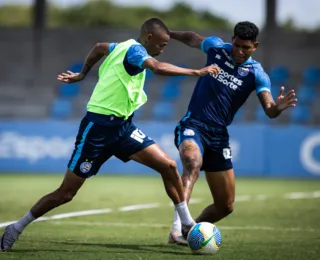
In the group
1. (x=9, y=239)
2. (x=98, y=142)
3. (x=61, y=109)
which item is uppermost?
(x=98, y=142)

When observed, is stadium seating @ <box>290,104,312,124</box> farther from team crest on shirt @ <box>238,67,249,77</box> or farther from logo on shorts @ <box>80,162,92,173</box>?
logo on shorts @ <box>80,162,92,173</box>

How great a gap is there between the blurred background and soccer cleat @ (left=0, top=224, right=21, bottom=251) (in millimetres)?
13334

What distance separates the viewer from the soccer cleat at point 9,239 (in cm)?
945

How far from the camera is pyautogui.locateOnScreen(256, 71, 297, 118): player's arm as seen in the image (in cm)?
948

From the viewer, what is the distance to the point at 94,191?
18.2m

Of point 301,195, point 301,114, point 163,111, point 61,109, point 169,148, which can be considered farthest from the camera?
point 61,109

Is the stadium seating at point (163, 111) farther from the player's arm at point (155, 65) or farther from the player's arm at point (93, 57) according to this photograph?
the player's arm at point (155, 65)

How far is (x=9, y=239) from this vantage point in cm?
945

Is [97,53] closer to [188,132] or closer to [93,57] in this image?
[93,57]

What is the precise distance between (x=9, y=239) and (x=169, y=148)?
532 inches

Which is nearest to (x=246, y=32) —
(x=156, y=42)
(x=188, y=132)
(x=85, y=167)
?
(x=156, y=42)

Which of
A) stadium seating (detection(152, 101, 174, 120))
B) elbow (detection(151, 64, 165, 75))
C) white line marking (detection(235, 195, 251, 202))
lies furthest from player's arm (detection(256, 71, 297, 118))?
stadium seating (detection(152, 101, 174, 120))

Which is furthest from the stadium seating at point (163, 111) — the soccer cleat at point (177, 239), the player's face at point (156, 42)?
the player's face at point (156, 42)

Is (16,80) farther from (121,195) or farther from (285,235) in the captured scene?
(285,235)
